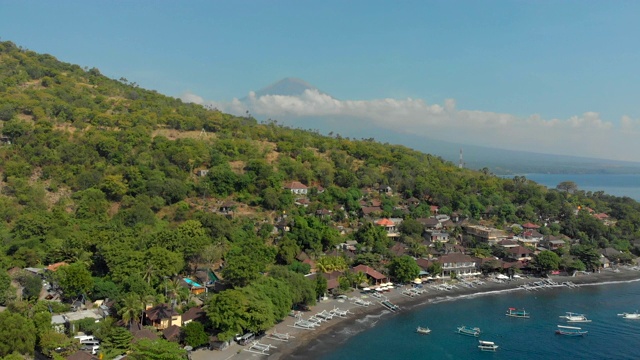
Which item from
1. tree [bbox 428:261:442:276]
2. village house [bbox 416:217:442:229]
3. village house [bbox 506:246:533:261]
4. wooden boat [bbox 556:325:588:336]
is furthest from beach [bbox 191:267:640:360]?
village house [bbox 416:217:442:229]

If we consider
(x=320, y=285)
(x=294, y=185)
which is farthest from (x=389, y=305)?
(x=294, y=185)

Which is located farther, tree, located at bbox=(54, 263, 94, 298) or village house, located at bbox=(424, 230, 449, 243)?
village house, located at bbox=(424, 230, 449, 243)

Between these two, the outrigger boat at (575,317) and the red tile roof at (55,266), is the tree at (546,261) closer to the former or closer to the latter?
the outrigger boat at (575,317)

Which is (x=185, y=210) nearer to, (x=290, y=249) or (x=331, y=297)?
(x=290, y=249)

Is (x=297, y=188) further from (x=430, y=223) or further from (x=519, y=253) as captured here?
(x=519, y=253)

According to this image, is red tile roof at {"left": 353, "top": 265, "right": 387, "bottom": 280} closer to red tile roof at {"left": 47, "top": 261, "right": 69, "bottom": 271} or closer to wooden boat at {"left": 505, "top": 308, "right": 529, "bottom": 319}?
wooden boat at {"left": 505, "top": 308, "right": 529, "bottom": 319}

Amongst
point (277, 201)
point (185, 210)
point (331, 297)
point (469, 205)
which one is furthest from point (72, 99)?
point (469, 205)
